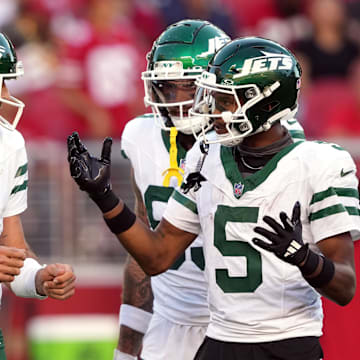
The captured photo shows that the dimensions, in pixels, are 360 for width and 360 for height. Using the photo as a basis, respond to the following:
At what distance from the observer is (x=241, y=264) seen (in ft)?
12.1

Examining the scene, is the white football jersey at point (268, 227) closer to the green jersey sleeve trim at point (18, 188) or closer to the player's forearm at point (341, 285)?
the player's forearm at point (341, 285)

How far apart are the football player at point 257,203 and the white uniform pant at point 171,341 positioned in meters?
0.72

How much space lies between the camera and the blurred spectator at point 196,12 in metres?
9.54

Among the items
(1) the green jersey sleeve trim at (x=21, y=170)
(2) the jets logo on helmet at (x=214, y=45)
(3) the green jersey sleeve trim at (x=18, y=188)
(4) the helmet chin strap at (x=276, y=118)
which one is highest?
(2) the jets logo on helmet at (x=214, y=45)

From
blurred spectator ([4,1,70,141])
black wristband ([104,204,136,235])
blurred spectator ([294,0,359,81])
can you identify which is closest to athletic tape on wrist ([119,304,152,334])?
black wristband ([104,204,136,235])

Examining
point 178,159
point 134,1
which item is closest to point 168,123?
point 178,159

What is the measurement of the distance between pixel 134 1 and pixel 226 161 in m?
6.17

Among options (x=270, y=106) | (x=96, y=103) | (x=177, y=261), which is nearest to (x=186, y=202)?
(x=270, y=106)

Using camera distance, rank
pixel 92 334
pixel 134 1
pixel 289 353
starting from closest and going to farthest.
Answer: pixel 289 353, pixel 92 334, pixel 134 1

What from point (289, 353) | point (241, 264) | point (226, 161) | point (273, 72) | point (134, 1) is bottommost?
point (289, 353)

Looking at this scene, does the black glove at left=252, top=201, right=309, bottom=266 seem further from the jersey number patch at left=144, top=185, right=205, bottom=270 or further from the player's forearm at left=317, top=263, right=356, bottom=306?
the jersey number patch at left=144, top=185, right=205, bottom=270

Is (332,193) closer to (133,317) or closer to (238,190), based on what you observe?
(238,190)

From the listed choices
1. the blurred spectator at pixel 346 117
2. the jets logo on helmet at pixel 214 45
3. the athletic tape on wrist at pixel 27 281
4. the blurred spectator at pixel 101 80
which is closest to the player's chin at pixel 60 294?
the athletic tape on wrist at pixel 27 281

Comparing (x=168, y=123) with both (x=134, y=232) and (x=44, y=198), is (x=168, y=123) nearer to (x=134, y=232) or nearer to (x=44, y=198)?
(x=134, y=232)
